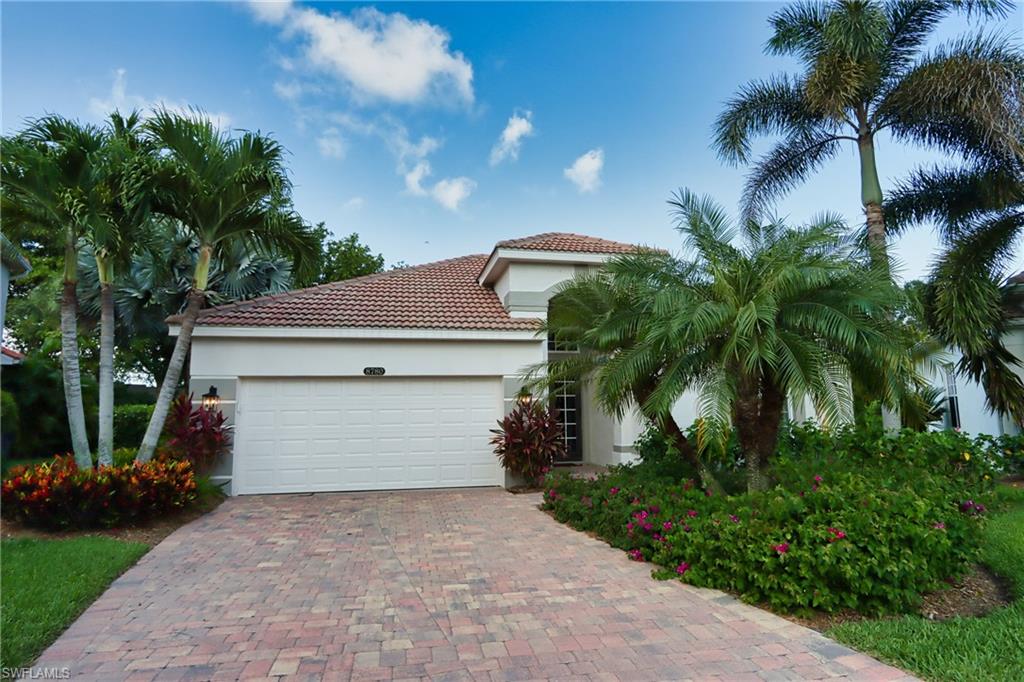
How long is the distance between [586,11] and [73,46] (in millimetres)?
9540

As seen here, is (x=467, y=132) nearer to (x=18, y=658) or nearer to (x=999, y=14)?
(x=999, y=14)

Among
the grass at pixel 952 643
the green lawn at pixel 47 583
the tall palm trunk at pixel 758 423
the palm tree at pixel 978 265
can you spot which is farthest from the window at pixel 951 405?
the green lawn at pixel 47 583

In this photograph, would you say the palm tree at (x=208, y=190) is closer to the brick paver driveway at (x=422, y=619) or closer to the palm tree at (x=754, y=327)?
the brick paver driveway at (x=422, y=619)

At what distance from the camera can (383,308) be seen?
39.5 feet

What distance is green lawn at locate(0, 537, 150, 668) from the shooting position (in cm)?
403

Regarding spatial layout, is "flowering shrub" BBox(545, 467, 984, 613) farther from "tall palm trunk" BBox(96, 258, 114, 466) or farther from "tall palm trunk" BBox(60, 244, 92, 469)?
"tall palm trunk" BBox(60, 244, 92, 469)

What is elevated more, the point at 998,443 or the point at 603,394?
the point at 603,394

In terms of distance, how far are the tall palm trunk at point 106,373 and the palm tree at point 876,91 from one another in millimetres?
12467

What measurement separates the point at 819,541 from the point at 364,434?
863cm

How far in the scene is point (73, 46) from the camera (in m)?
8.31

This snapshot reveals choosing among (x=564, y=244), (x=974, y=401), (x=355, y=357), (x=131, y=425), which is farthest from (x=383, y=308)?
(x=974, y=401)

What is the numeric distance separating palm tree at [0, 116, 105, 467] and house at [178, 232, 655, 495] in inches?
87.4

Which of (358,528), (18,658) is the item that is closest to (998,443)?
(358,528)

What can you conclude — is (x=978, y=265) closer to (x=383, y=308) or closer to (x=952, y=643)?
(x=952, y=643)
